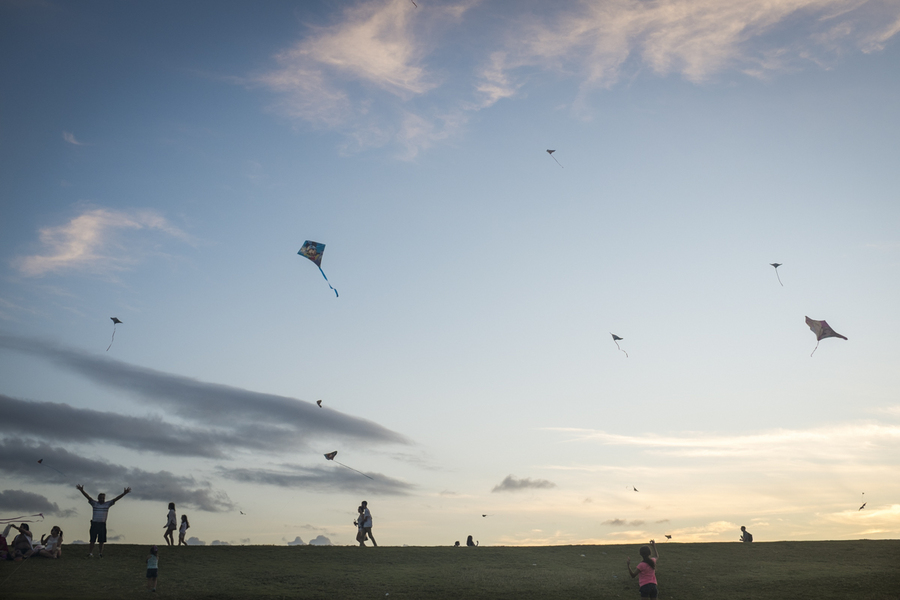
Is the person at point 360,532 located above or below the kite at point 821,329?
below

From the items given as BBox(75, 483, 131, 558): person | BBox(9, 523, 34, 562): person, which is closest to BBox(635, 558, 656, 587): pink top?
A: BBox(75, 483, 131, 558): person

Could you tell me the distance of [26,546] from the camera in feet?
72.5

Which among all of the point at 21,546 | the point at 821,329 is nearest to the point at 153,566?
the point at 21,546

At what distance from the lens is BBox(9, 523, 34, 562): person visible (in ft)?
71.4

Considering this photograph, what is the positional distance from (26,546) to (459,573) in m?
16.0

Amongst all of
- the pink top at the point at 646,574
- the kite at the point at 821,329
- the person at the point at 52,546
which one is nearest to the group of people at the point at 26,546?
the person at the point at 52,546

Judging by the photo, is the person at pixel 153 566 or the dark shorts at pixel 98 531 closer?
the person at pixel 153 566

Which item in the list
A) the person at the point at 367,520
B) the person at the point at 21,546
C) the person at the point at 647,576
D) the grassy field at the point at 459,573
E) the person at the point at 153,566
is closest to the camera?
the person at the point at 647,576

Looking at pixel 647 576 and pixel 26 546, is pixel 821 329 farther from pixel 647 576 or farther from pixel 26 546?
pixel 26 546

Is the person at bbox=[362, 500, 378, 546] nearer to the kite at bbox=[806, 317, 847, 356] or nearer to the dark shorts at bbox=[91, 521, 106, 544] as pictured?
the dark shorts at bbox=[91, 521, 106, 544]

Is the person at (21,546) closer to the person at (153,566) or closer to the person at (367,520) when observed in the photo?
the person at (153,566)

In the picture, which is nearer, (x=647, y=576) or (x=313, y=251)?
(x=647, y=576)

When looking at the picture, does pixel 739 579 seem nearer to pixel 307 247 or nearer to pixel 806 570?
pixel 806 570

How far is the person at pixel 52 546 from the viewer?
22.2 meters
